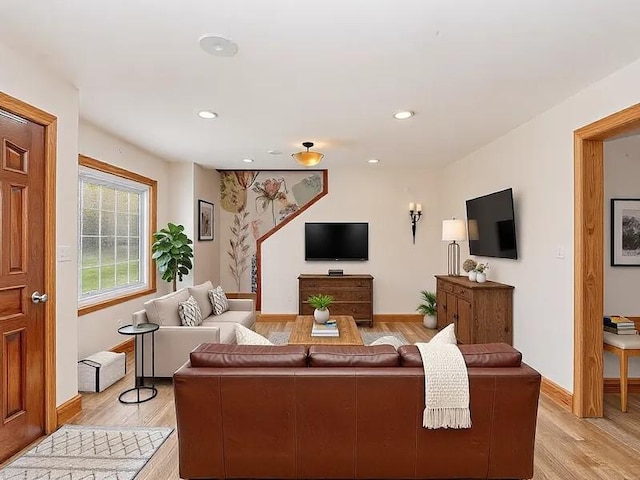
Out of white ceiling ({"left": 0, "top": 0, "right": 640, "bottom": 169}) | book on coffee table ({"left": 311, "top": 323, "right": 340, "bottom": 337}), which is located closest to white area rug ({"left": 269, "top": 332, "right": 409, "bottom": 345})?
book on coffee table ({"left": 311, "top": 323, "right": 340, "bottom": 337})

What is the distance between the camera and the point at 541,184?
12.2 ft

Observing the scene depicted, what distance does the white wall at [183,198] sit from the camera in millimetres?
5992

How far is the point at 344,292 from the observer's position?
247 inches

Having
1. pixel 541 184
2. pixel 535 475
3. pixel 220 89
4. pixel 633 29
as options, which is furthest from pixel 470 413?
pixel 220 89

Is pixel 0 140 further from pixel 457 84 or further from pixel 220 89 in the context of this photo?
pixel 457 84

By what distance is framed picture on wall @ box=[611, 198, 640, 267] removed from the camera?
3.70 m

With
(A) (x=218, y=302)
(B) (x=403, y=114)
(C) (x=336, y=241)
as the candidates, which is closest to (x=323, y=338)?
(A) (x=218, y=302)

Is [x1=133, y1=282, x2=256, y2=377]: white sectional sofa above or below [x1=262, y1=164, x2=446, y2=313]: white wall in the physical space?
below

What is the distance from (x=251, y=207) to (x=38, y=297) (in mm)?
4667

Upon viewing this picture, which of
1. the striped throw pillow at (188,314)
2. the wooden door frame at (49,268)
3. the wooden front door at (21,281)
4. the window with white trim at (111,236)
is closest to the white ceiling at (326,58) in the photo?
the wooden door frame at (49,268)

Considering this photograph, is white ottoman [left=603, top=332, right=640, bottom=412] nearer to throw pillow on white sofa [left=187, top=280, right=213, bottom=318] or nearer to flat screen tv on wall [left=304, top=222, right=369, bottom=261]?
flat screen tv on wall [left=304, top=222, right=369, bottom=261]

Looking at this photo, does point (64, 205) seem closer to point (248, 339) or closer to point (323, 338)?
point (248, 339)

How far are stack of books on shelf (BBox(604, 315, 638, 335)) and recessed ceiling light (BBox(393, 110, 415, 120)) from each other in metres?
2.46

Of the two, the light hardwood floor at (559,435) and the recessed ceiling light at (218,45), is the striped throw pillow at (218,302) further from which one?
the recessed ceiling light at (218,45)
